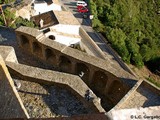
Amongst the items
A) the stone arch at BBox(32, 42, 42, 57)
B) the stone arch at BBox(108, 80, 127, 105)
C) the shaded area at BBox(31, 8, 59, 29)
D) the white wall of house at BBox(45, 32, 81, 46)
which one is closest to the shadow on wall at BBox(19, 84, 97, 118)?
the stone arch at BBox(108, 80, 127, 105)

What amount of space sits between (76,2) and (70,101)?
79.6 ft

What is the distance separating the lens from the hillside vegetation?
90.8 ft

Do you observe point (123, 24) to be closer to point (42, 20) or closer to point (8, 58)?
point (42, 20)

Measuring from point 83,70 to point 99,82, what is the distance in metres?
1.46

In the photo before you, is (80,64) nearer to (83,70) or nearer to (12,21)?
(83,70)

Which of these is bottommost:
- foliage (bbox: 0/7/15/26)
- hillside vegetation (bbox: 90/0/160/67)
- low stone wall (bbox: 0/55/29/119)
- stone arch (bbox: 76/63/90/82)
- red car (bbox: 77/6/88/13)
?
hillside vegetation (bbox: 90/0/160/67)

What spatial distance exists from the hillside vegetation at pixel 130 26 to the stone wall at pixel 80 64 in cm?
901

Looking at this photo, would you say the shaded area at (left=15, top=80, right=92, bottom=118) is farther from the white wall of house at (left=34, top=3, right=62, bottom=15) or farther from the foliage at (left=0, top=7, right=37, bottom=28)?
the white wall of house at (left=34, top=3, right=62, bottom=15)

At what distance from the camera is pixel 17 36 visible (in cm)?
1948

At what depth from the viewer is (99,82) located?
17.2m

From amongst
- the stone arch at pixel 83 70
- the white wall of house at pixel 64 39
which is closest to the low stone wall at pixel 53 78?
the stone arch at pixel 83 70

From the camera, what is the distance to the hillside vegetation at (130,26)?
2769 cm

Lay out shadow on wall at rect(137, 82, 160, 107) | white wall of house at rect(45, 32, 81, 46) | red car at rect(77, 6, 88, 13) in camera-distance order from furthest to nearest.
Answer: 1. red car at rect(77, 6, 88, 13)
2. white wall of house at rect(45, 32, 81, 46)
3. shadow on wall at rect(137, 82, 160, 107)

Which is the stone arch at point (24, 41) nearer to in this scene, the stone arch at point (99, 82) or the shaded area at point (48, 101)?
the shaded area at point (48, 101)
